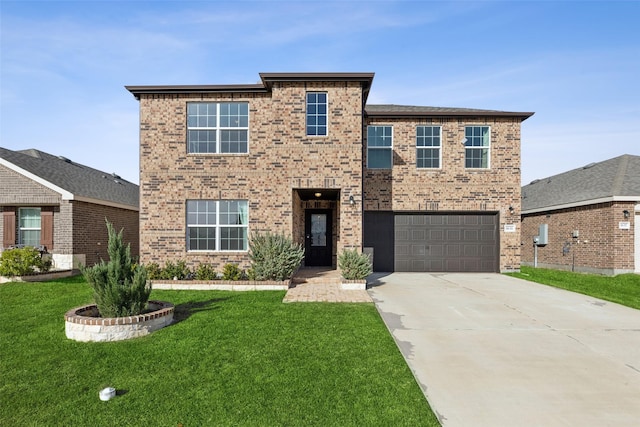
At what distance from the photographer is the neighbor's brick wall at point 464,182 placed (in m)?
13.1

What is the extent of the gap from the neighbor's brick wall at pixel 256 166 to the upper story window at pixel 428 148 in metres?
3.91

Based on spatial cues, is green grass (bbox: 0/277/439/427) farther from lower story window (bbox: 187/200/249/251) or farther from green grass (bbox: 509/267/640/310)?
green grass (bbox: 509/267/640/310)

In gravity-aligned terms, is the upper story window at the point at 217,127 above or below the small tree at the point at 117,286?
above

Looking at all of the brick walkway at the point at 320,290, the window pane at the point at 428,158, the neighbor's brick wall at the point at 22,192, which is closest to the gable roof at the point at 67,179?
the neighbor's brick wall at the point at 22,192

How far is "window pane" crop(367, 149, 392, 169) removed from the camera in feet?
43.7

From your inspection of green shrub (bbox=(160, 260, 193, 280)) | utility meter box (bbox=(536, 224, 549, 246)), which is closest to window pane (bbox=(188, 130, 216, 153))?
green shrub (bbox=(160, 260, 193, 280))

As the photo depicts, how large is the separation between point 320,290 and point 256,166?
4747mm

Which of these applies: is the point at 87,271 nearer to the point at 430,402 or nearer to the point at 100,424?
the point at 100,424

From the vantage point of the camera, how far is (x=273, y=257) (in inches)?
379

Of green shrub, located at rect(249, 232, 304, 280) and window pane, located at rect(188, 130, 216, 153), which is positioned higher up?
window pane, located at rect(188, 130, 216, 153)

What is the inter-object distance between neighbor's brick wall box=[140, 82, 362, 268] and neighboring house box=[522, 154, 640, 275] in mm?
10575

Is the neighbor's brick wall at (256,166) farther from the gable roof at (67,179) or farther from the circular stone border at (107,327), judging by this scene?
the circular stone border at (107,327)

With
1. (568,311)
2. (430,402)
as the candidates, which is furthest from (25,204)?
(568,311)

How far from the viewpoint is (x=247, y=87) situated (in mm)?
10797
